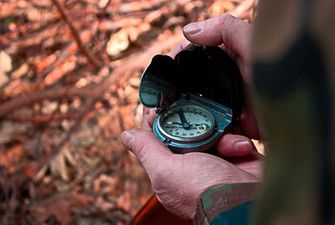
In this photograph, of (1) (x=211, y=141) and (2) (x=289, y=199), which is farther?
(1) (x=211, y=141)

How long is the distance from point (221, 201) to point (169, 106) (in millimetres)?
323

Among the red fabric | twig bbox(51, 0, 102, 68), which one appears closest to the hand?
the red fabric

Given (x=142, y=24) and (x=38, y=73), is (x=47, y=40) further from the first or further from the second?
(x=142, y=24)

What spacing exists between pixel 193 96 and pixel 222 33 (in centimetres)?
13

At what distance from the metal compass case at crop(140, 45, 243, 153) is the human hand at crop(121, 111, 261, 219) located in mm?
31

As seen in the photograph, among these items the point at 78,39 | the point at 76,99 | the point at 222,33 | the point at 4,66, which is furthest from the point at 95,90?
the point at 222,33

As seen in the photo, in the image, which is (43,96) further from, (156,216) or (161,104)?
(161,104)

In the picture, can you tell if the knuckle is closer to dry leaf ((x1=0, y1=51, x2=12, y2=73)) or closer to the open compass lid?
the open compass lid

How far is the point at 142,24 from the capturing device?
9.51ft

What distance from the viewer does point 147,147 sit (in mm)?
1207

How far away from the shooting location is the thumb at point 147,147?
1.18 metres

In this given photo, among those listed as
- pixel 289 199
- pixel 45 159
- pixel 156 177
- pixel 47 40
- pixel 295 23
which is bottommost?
pixel 45 159

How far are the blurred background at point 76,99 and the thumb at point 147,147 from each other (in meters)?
1.08

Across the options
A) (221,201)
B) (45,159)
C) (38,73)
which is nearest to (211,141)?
(221,201)
